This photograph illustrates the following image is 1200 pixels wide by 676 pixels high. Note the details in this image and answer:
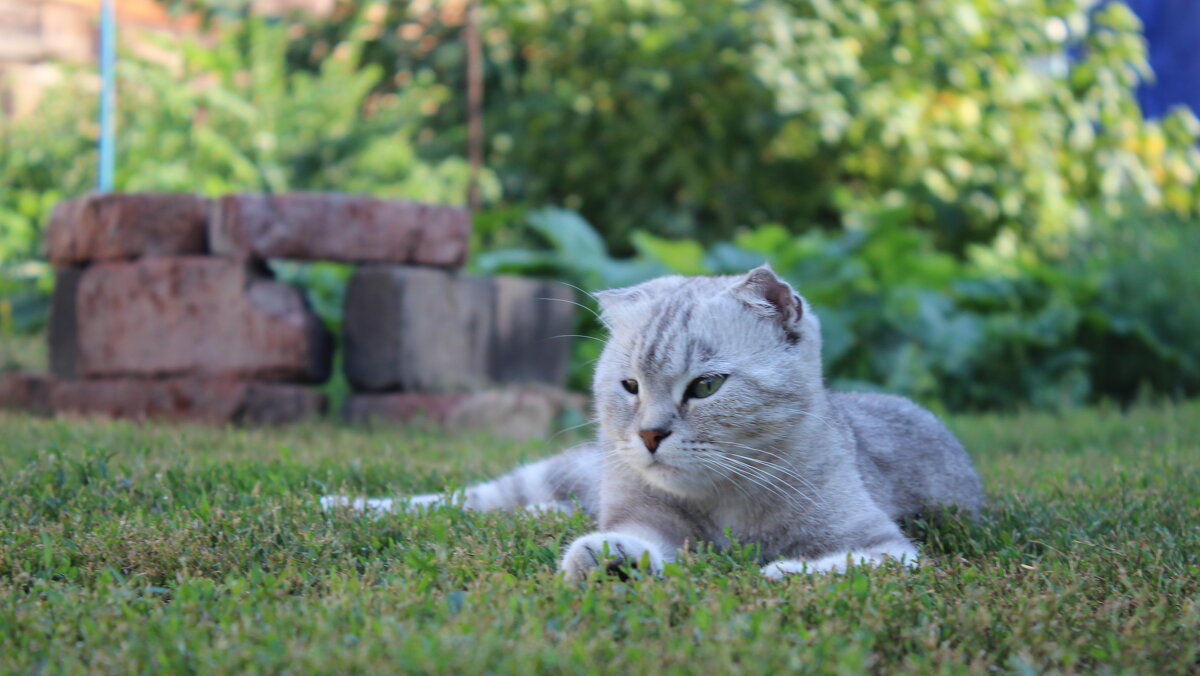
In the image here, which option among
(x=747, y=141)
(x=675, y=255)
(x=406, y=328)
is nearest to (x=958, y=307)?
(x=675, y=255)

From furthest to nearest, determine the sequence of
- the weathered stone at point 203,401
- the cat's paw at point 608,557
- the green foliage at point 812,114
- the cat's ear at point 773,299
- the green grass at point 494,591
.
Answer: the green foliage at point 812,114 < the weathered stone at point 203,401 < the cat's ear at point 773,299 < the cat's paw at point 608,557 < the green grass at point 494,591

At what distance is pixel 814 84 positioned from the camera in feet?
27.3

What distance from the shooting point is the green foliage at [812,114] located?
8594 mm

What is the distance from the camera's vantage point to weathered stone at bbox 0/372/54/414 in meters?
5.82

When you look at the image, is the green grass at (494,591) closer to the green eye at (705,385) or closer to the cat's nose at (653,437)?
the cat's nose at (653,437)

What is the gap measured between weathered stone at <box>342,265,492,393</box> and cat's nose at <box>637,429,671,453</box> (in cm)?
306

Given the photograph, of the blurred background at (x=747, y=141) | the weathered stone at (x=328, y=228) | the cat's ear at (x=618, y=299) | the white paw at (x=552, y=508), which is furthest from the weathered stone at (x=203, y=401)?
the cat's ear at (x=618, y=299)

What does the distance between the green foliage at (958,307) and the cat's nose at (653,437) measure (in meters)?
4.00

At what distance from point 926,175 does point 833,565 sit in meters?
6.88

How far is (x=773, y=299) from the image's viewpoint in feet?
9.14

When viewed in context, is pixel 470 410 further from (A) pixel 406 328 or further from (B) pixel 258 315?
(B) pixel 258 315

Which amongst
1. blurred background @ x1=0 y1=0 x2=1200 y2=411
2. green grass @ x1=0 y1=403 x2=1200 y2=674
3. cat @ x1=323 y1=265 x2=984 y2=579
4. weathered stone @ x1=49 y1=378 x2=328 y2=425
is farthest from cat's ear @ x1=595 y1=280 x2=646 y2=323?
blurred background @ x1=0 y1=0 x2=1200 y2=411

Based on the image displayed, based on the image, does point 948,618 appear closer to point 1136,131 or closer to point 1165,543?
point 1165,543

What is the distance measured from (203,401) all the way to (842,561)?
385cm
